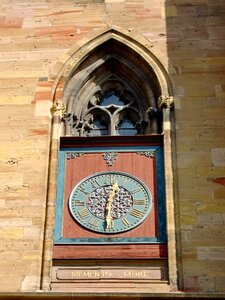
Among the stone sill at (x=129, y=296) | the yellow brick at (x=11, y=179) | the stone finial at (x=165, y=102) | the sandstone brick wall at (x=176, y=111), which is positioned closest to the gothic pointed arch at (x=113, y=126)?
the stone finial at (x=165, y=102)

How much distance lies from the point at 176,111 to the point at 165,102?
20cm

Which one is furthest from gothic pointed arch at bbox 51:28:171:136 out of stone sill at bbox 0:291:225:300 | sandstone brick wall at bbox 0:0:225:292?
stone sill at bbox 0:291:225:300

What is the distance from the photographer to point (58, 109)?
8711 mm

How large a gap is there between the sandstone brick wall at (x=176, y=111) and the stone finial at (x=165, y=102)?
88 millimetres

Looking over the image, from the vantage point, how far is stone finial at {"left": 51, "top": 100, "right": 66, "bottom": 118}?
28.5 feet

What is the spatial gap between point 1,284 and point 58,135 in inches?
87.4

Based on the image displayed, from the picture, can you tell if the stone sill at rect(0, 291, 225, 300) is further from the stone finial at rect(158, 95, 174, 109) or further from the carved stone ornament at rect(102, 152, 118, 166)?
the stone finial at rect(158, 95, 174, 109)

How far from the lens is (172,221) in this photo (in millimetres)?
7547

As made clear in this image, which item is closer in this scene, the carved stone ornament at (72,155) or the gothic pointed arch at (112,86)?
the carved stone ornament at (72,155)

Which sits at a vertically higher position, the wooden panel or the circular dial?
the circular dial

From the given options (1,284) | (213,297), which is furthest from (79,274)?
(213,297)

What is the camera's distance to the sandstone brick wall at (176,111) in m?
7.37

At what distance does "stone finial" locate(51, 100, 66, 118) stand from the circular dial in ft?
3.72

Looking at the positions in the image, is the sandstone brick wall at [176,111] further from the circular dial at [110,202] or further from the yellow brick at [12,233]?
the circular dial at [110,202]
